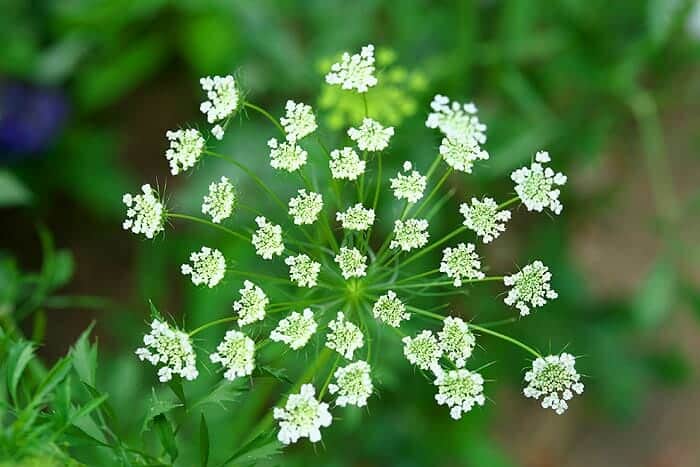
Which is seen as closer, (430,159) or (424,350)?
(424,350)

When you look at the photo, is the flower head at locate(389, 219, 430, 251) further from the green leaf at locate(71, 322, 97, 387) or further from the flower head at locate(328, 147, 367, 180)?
the green leaf at locate(71, 322, 97, 387)

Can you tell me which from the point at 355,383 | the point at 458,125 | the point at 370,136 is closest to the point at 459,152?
the point at 458,125

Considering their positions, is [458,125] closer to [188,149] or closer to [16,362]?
[188,149]

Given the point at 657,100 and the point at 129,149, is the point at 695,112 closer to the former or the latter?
the point at 657,100

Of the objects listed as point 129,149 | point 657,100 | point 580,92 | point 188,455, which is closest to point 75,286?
point 129,149

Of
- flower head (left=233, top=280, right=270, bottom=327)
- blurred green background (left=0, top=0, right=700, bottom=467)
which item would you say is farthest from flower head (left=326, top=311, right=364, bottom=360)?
blurred green background (left=0, top=0, right=700, bottom=467)
